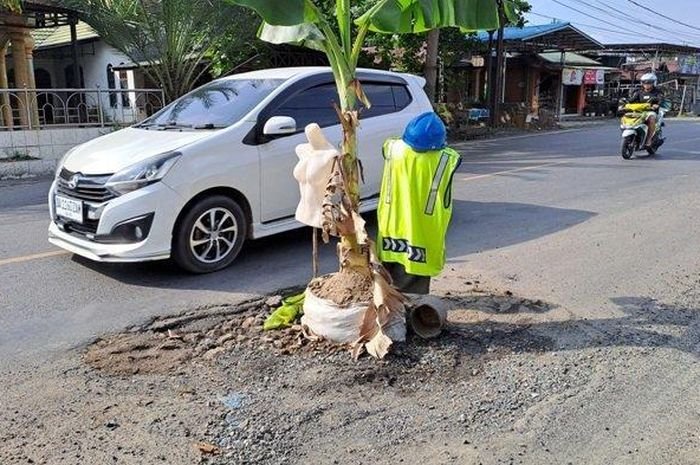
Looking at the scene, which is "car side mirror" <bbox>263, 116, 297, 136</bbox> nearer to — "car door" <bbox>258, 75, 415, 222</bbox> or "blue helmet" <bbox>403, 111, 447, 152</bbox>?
"car door" <bbox>258, 75, 415, 222</bbox>

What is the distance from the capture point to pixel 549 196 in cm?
951

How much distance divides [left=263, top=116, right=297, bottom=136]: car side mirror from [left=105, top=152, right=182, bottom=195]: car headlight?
99 cm

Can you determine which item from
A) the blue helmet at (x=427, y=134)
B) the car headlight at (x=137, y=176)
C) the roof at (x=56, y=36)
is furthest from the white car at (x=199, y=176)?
the roof at (x=56, y=36)

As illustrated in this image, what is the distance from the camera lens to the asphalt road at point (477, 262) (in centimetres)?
479

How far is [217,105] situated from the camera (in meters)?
6.25

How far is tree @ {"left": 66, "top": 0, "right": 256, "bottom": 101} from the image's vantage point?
13.8 meters

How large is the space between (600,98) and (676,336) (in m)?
36.7

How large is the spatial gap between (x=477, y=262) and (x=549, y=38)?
25017mm

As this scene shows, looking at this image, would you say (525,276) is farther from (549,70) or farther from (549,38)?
(549,70)

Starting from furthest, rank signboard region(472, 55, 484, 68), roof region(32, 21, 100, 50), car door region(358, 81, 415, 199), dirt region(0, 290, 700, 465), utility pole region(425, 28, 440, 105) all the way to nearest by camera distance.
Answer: signboard region(472, 55, 484, 68) < roof region(32, 21, 100, 50) < utility pole region(425, 28, 440, 105) < car door region(358, 81, 415, 199) < dirt region(0, 290, 700, 465)

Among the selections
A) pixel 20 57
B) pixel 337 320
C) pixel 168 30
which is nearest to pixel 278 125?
pixel 337 320

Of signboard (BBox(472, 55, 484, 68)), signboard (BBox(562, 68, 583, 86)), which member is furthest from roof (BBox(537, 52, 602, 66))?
signboard (BBox(472, 55, 484, 68))

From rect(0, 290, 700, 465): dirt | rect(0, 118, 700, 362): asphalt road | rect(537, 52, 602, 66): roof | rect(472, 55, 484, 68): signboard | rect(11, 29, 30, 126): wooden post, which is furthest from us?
rect(537, 52, 602, 66): roof

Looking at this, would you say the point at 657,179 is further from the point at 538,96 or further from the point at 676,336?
the point at 538,96
